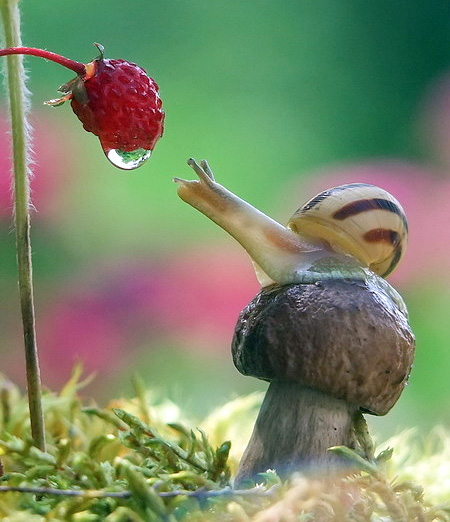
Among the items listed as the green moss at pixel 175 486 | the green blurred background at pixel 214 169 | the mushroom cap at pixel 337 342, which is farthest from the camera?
the green blurred background at pixel 214 169

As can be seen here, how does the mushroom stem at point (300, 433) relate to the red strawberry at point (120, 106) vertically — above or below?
below

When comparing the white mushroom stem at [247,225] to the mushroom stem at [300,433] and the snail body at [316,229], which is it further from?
the mushroom stem at [300,433]

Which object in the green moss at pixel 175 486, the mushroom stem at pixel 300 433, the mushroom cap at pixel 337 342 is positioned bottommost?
the green moss at pixel 175 486

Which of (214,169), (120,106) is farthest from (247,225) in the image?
(214,169)

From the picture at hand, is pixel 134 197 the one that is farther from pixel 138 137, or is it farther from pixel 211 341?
pixel 138 137

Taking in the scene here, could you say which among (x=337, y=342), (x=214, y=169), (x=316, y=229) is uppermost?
(x=214, y=169)

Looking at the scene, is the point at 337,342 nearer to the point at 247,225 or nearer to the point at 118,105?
the point at 247,225

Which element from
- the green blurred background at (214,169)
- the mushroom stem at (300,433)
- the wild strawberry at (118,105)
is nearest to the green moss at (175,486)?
the mushroom stem at (300,433)

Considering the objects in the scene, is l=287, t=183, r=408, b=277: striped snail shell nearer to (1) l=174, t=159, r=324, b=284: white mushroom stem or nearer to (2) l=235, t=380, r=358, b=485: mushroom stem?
(1) l=174, t=159, r=324, b=284: white mushroom stem
